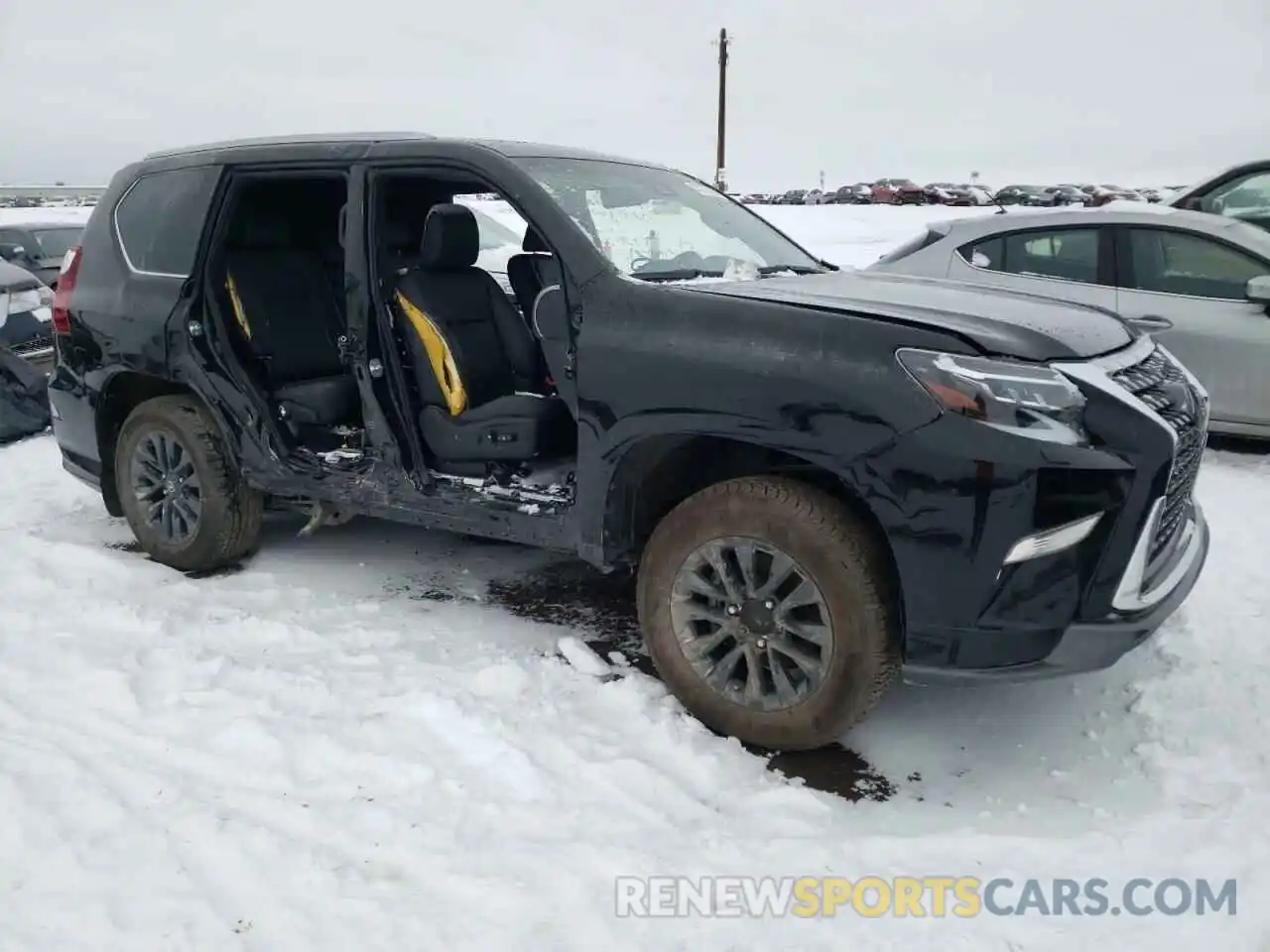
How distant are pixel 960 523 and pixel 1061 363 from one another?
1.82 feet

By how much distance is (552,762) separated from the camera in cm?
311

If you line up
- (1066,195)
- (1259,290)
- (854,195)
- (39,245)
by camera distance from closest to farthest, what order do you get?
(1259,290) < (39,245) < (1066,195) < (854,195)

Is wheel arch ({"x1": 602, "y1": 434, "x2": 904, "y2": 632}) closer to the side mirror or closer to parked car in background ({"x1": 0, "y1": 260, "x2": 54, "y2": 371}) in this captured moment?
the side mirror

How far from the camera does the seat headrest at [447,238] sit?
396 cm

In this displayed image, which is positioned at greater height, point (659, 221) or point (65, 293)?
point (659, 221)

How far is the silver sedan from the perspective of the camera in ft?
20.0

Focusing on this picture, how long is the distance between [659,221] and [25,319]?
581 cm

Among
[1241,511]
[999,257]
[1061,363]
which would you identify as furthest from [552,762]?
[999,257]

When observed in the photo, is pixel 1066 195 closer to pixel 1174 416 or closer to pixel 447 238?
pixel 447 238

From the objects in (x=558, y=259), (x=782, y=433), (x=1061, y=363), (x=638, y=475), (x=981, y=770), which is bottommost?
(x=981, y=770)

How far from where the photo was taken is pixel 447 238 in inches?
156

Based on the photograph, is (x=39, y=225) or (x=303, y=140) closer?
(x=303, y=140)

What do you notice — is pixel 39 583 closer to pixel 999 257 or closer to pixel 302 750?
pixel 302 750

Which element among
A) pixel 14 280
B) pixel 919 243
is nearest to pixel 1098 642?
pixel 919 243
